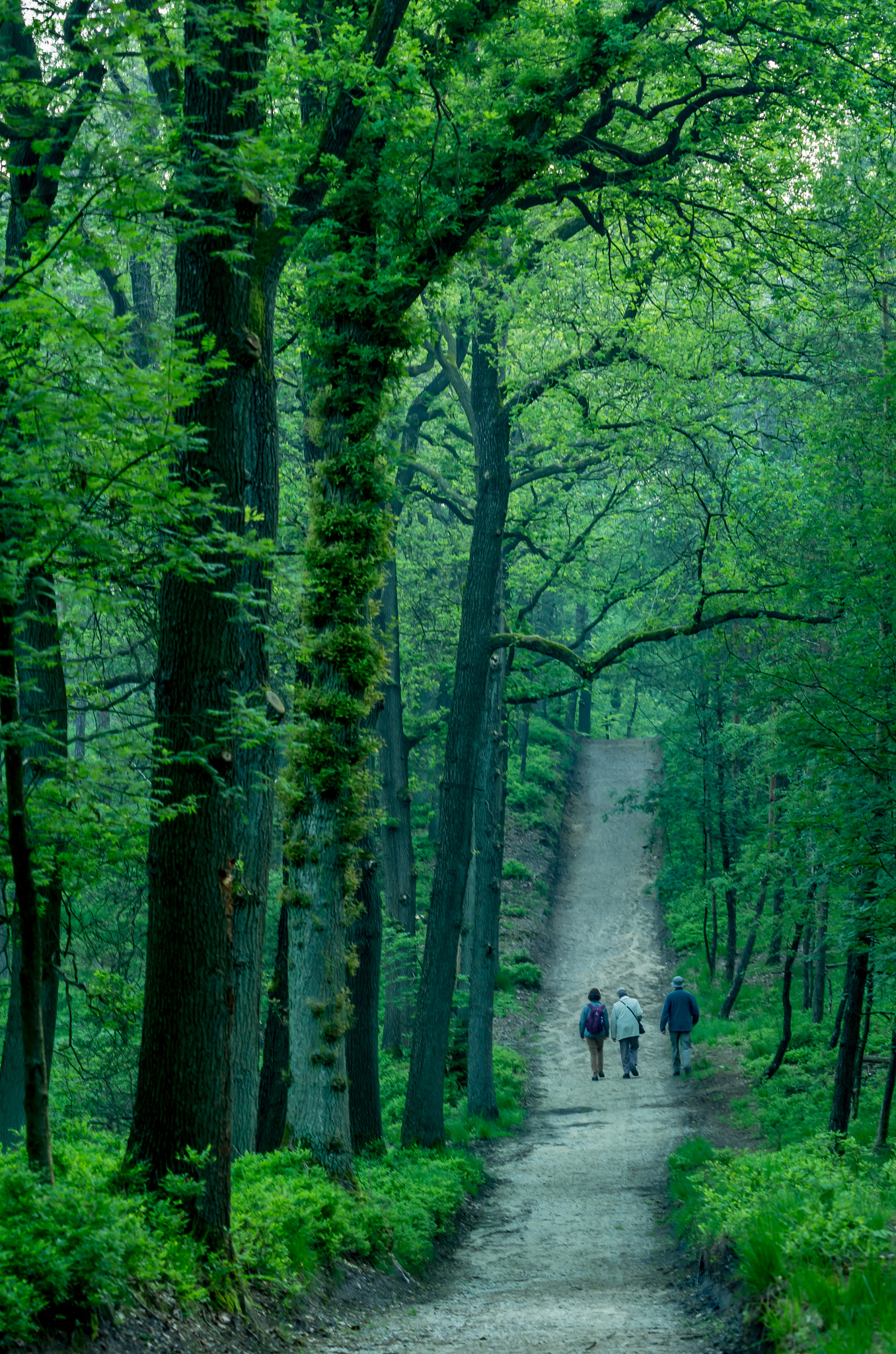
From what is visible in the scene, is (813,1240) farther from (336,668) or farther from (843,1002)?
(843,1002)

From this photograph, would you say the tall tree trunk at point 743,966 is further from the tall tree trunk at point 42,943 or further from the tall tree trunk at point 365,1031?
the tall tree trunk at point 42,943

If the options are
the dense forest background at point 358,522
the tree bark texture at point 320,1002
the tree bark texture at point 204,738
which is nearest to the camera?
the dense forest background at point 358,522

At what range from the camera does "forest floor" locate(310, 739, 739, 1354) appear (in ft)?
20.7

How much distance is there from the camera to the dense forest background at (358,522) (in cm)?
487

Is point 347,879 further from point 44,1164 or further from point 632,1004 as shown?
point 632,1004

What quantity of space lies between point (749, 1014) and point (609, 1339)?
615 inches

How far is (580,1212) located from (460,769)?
493cm

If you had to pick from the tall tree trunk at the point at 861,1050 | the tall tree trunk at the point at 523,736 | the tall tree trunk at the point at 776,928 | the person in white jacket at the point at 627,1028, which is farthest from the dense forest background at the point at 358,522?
the tall tree trunk at the point at 523,736

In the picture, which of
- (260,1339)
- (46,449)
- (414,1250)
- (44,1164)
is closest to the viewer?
(46,449)

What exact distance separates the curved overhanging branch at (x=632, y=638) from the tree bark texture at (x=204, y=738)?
7.07m

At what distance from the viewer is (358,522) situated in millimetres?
9023

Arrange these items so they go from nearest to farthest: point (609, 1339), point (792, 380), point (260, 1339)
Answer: point (260, 1339)
point (609, 1339)
point (792, 380)

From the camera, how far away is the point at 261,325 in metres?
6.51

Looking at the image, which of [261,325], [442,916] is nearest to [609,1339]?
[261,325]
